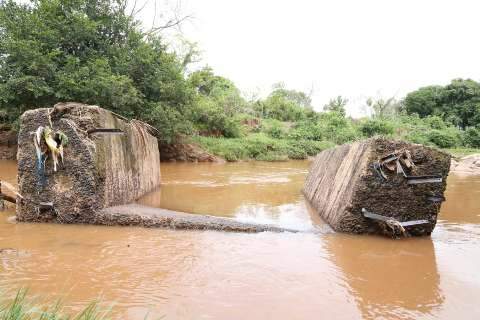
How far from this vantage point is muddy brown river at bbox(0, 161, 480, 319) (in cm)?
285

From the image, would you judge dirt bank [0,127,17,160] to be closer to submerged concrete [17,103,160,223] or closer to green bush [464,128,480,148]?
submerged concrete [17,103,160,223]

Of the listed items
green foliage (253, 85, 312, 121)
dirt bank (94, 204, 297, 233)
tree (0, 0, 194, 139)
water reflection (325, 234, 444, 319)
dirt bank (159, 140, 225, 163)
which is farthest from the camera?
green foliage (253, 85, 312, 121)

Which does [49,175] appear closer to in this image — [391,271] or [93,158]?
[93,158]

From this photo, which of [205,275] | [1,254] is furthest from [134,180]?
[205,275]

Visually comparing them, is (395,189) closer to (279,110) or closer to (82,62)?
(82,62)

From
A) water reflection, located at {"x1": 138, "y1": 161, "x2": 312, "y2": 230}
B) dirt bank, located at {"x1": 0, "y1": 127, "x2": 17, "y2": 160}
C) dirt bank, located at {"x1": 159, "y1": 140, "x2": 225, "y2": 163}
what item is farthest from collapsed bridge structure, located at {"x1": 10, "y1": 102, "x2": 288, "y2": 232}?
dirt bank, located at {"x1": 159, "y1": 140, "x2": 225, "y2": 163}

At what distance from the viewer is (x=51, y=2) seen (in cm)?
1519

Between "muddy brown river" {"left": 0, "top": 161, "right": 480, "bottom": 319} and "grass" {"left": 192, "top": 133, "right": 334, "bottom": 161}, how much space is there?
16.6 meters

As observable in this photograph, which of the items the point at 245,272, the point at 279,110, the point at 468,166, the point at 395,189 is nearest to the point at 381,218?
the point at 395,189

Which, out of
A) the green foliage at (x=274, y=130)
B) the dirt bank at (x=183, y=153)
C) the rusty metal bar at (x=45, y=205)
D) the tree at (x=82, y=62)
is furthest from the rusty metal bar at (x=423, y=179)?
the green foliage at (x=274, y=130)

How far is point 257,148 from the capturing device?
24.6 meters

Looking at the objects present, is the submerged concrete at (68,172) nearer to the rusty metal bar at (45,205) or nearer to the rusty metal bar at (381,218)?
the rusty metal bar at (45,205)

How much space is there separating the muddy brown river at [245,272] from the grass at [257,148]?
1658 cm

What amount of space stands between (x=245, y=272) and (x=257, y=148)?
2113 centimetres
